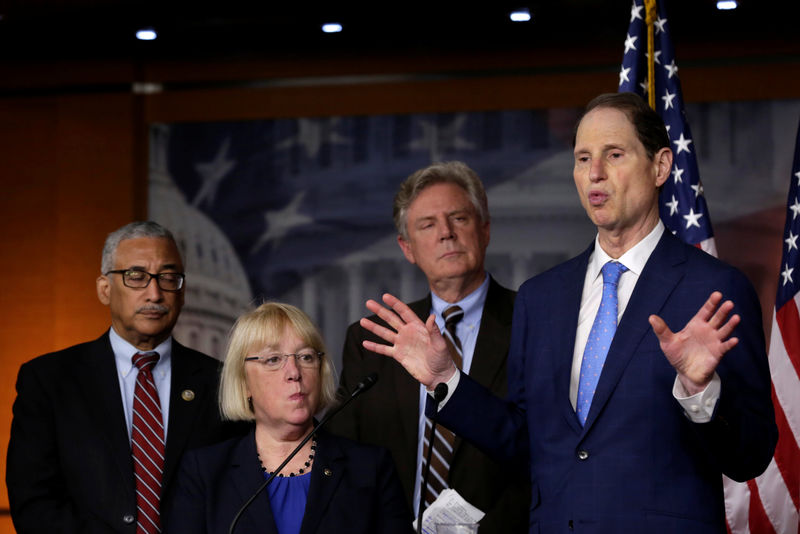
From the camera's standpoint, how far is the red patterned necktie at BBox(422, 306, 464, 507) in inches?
121

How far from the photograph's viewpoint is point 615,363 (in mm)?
2176

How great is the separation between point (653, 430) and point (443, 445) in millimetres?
1092

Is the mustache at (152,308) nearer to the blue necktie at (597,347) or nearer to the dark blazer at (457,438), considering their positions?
the dark blazer at (457,438)

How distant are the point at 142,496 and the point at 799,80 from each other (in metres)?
3.72

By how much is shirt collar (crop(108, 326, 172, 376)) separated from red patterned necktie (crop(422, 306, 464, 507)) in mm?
884

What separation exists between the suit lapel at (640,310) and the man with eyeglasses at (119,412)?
148 cm

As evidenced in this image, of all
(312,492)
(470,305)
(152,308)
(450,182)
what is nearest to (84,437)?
(152,308)

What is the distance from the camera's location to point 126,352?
329cm

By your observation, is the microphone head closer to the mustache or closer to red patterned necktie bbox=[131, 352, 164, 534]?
red patterned necktie bbox=[131, 352, 164, 534]

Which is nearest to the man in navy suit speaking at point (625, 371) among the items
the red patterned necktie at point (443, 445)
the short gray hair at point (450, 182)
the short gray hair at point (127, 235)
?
the red patterned necktie at point (443, 445)

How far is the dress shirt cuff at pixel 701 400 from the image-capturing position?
2.01 metres

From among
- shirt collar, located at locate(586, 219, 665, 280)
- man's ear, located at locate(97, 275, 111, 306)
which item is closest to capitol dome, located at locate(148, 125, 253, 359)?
man's ear, located at locate(97, 275, 111, 306)

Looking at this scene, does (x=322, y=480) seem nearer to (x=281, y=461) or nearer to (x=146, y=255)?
(x=281, y=461)

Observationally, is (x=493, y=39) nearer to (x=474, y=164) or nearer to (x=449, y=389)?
(x=474, y=164)
